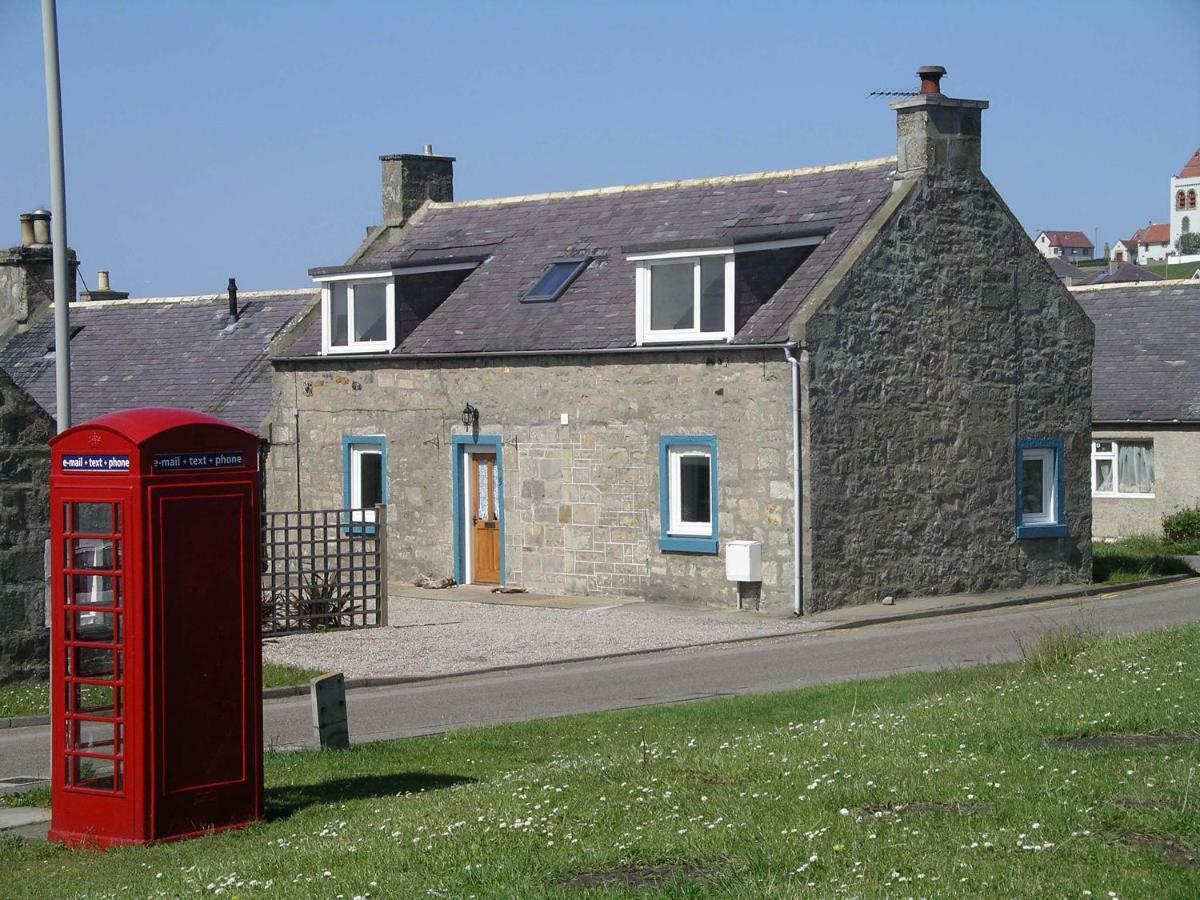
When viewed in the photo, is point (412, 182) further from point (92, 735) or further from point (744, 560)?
point (92, 735)

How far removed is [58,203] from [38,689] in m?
5.00

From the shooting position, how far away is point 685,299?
84.0ft

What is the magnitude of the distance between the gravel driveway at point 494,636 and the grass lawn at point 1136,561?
320 inches

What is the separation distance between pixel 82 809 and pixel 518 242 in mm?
21127

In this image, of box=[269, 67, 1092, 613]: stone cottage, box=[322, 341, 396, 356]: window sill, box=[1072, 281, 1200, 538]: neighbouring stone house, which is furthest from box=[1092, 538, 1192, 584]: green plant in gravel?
box=[322, 341, 396, 356]: window sill

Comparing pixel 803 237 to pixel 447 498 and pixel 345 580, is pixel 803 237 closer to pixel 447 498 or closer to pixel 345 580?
pixel 447 498

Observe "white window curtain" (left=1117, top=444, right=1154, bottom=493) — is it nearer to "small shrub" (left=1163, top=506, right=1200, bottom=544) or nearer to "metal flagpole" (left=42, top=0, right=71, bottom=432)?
"small shrub" (left=1163, top=506, right=1200, bottom=544)

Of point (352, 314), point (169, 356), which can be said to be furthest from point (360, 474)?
point (169, 356)

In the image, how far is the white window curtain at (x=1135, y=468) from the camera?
3588 cm

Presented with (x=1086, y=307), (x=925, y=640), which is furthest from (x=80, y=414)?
(x=1086, y=307)

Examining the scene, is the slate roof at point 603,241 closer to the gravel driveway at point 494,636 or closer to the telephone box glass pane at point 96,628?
the gravel driveway at point 494,636

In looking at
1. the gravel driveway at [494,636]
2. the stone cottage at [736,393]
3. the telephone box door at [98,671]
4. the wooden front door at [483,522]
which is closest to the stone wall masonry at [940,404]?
the stone cottage at [736,393]

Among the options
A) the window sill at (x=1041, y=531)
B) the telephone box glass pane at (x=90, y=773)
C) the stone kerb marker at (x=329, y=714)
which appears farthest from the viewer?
the window sill at (x=1041, y=531)

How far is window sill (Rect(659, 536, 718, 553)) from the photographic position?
24859 mm
